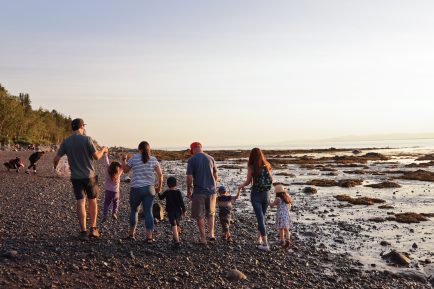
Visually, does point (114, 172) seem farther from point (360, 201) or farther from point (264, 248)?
point (360, 201)

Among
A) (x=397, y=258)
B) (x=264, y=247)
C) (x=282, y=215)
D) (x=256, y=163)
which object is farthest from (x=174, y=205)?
(x=397, y=258)

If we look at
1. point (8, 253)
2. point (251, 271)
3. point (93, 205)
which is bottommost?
point (251, 271)

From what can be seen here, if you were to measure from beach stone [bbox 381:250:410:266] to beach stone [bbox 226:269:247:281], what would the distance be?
240 inches

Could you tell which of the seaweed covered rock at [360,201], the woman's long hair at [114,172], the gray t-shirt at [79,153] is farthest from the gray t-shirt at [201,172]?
the seaweed covered rock at [360,201]

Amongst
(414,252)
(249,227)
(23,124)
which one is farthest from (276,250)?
(23,124)

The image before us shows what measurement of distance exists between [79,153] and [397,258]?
10617 mm

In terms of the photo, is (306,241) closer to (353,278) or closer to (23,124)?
(353,278)

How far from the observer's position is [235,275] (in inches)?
389

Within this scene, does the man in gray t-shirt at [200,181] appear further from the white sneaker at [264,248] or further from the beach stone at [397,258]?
the beach stone at [397,258]

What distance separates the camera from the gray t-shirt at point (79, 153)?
10883 millimetres

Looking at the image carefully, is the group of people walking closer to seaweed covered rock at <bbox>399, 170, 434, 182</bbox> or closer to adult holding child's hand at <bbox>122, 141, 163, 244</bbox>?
adult holding child's hand at <bbox>122, 141, 163, 244</bbox>

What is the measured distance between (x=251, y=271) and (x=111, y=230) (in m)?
5.55

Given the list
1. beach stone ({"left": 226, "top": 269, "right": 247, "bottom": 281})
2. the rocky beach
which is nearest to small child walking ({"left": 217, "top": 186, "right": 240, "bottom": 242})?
the rocky beach

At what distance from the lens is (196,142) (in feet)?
39.4
